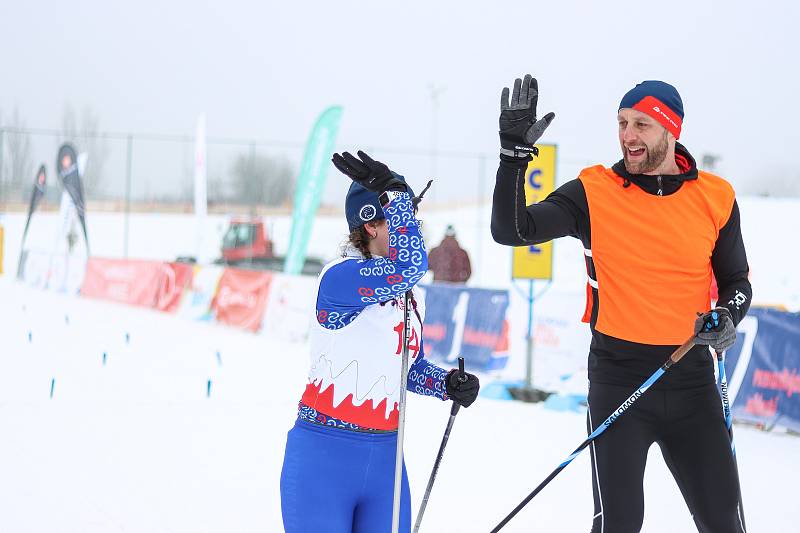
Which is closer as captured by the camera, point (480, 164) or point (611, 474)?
point (611, 474)

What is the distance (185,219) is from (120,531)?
32807 mm

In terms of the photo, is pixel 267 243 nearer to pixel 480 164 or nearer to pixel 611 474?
pixel 480 164

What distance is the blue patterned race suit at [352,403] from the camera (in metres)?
2.61

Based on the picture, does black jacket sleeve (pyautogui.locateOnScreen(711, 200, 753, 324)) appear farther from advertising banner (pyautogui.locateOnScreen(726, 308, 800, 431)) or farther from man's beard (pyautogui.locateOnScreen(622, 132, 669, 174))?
advertising banner (pyautogui.locateOnScreen(726, 308, 800, 431))

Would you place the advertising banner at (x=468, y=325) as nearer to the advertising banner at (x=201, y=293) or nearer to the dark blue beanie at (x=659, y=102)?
the advertising banner at (x=201, y=293)

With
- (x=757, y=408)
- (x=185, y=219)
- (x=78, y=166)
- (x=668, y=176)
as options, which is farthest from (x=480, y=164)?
(x=668, y=176)

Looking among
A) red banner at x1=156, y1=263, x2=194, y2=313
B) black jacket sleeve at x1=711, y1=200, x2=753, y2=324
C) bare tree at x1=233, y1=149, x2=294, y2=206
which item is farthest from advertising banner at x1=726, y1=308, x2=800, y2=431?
bare tree at x1=233, y1=149, x2=294, y2=206

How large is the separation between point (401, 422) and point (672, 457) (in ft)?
3.13

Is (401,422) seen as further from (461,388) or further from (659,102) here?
(659,102)

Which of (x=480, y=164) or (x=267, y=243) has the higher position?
(x=480, y=164)

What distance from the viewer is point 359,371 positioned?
8.97 ft

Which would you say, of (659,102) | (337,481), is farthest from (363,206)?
(659,102)

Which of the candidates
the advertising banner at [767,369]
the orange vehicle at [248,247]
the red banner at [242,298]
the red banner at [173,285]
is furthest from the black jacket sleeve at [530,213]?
the orange vehicle at [248,247]

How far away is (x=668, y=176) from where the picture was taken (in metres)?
3.06
